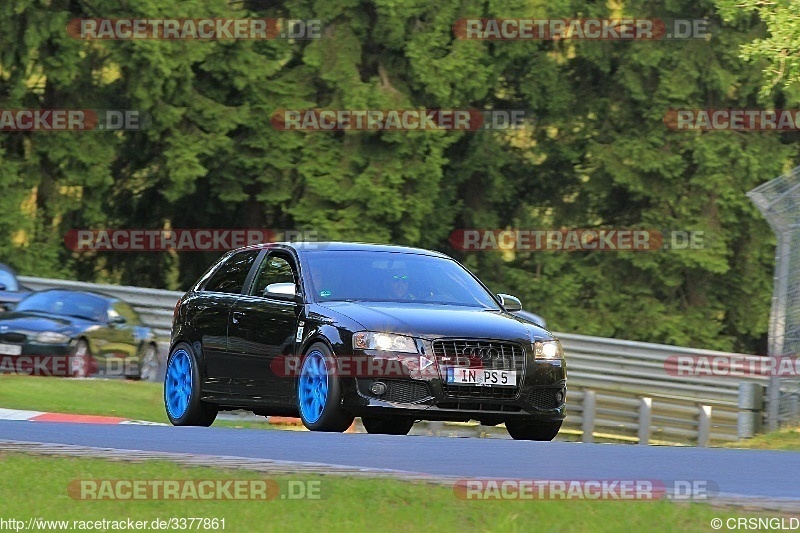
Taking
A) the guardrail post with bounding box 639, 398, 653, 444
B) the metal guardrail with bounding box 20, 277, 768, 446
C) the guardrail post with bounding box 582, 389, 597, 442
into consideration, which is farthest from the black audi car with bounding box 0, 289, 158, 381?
the guardrail post with bounding box 639, 398, 653, 444

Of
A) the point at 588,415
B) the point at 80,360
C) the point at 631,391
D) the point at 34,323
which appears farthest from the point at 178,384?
the point at 631,391

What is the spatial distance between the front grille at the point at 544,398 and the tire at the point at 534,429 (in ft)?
0.81

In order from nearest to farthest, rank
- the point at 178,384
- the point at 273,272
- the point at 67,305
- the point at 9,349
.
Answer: the point at 273,272
the point at 178,384
the point at 9,349
the point at 67,305

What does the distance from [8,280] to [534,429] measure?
16.5m

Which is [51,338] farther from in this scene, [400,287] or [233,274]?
[400,287]

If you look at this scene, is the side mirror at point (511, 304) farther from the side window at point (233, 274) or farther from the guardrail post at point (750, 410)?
the guardrail post at point (750, 410)

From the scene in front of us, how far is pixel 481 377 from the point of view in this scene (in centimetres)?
1329

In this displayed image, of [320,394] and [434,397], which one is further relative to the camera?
[320,394]

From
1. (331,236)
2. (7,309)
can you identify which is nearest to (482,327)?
(7,309)

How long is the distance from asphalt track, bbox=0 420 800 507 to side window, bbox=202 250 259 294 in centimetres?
279

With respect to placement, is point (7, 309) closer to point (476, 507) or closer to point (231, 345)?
point (231, 345)

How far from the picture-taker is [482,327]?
13.4m

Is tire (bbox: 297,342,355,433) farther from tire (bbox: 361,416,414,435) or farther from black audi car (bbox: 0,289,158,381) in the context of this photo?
black audi car (bbox: 0,289,158,381)

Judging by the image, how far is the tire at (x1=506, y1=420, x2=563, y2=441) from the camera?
14.0 metres
